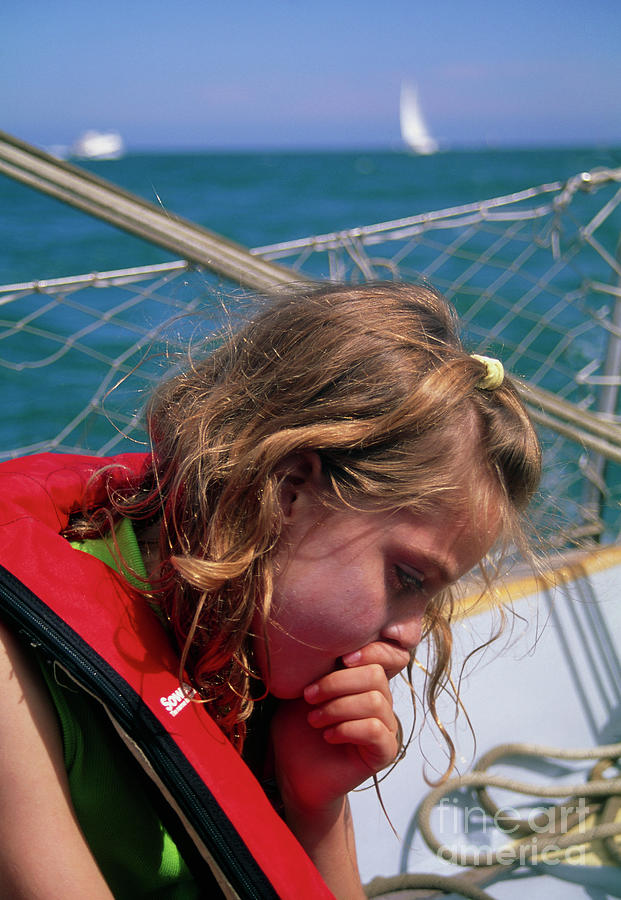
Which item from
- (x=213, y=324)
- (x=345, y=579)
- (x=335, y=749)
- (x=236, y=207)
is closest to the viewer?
(x=345, y=579)

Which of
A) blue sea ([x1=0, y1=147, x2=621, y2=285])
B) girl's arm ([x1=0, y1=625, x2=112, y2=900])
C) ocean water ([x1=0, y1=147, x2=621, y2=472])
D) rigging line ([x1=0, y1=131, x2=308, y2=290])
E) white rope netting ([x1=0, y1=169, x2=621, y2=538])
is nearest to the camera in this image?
girl's arm ([x1=0, y1=625, x2=112, y2=900])

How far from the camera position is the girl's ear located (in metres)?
0.86

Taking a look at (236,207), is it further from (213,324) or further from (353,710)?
(353,710)

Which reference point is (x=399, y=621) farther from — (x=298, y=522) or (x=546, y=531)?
(x=546, y=531)

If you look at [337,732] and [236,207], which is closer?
[337,732]

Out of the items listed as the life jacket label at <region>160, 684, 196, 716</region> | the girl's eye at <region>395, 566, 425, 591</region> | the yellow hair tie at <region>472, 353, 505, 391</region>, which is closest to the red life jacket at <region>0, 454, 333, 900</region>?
the life jacket label at <region>160, 684, 196, 716</region>

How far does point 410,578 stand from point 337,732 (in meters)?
0.18

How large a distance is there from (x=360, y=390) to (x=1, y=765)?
1.50 ft

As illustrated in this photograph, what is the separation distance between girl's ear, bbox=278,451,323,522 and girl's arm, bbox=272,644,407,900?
6.4 inches

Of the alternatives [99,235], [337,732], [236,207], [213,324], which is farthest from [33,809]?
[236,207]

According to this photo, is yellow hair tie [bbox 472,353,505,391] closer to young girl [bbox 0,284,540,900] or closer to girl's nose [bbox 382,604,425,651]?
young girl [bbox 0,284,540,900]

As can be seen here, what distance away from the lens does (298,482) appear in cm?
86

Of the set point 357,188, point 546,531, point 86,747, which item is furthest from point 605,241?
point 357,188

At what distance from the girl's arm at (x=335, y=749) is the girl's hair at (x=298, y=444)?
0.07 m
